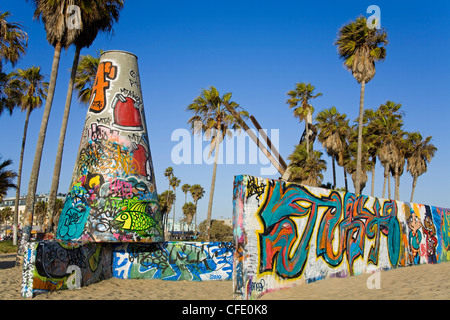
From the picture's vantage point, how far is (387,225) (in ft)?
46.5

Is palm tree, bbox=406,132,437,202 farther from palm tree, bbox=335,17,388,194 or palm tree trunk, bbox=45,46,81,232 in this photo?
palm tree trunk, bbox=45,46,81,232

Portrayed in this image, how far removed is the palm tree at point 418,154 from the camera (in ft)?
117

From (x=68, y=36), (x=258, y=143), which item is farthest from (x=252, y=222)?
(x=258, y=143)

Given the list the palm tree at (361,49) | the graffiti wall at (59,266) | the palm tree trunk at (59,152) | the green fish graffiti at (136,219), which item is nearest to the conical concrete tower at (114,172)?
→ the green fish graffiti at (136,219)

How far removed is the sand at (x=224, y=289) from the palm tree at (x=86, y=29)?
263 inches

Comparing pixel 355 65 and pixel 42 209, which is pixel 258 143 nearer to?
pixel 355 65

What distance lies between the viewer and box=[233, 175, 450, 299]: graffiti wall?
841 cm

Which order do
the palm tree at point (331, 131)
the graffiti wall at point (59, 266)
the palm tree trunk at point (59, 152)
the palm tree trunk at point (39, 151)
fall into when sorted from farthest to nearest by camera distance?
the palm tree at point (331, 131) < the palm tree trunk at point (59, 152) < the palm tree trunk at point (39, 151) < the graffiti wall at point (59, 266)

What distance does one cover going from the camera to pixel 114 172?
11539mm

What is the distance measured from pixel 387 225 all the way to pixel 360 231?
248cm

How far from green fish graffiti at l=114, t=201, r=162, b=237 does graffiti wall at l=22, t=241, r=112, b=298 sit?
1.17m
